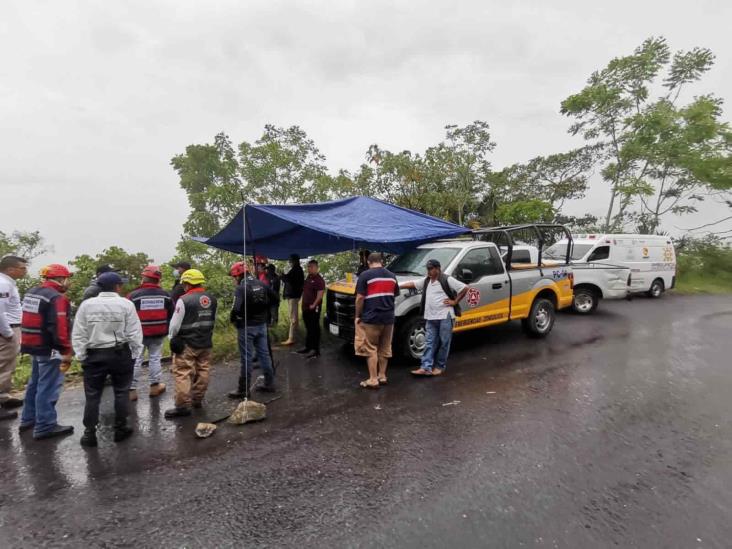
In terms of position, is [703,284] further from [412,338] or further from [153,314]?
[153,314]

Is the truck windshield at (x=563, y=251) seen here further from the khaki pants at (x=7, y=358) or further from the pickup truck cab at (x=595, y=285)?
the khaki pants at (x=7, y=358)

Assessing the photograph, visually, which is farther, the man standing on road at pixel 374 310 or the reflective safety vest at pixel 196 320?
the man standing on road at pixel 374 310

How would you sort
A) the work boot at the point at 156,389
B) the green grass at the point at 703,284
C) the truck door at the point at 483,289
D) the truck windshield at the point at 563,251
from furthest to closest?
the green grass at the point at 703,284
the truck windshield at the point at 563,251
the truck door at the point at 483,289
the work boot at the point at 156,389

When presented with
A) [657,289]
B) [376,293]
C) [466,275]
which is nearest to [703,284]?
[657,289]

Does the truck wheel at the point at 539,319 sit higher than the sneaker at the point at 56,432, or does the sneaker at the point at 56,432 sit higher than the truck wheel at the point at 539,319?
the truck wheel at the point at 539,319

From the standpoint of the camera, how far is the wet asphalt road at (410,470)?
8.41 ft

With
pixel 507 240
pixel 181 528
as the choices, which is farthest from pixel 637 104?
pixel 181 528

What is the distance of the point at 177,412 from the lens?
4.41 m

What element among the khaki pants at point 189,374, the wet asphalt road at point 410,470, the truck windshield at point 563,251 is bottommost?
the wet asphalt road at point 410,470

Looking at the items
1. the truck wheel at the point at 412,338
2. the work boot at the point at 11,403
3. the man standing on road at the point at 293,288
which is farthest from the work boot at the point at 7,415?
the truck wheel at the point at 412,338

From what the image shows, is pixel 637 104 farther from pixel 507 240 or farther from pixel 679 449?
pixel 679 449

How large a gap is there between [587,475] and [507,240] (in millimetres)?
4810

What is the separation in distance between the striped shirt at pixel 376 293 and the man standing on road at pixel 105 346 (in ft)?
8.73

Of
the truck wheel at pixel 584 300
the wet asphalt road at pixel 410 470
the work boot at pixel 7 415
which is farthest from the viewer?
the truck wheel at pixel 584 300
